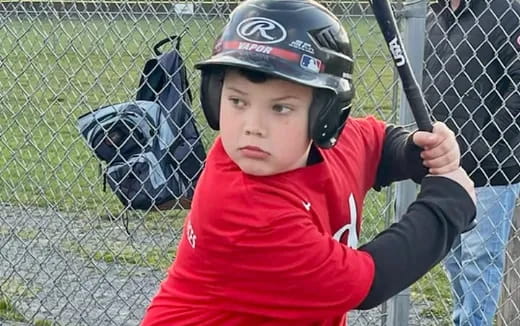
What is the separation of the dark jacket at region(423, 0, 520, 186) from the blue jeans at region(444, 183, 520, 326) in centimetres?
9

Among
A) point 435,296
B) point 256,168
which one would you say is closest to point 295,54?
point 256,168

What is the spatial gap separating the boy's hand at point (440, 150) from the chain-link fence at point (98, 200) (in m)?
1.76

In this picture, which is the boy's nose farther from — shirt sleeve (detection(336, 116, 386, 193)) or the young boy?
shirt sleeve (detection(336, 116, 386, 193))

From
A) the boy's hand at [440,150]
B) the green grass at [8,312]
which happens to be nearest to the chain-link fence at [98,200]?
the green grass at [8,312]

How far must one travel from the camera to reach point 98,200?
244 inches

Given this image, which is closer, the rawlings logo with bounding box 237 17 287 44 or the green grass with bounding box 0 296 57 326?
the rawlings logo with bounding box 237 17 287 44

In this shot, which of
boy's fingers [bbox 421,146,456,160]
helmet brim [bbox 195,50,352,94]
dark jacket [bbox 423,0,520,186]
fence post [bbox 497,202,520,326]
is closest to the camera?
helmet brim [bbox 195,50,352,94]

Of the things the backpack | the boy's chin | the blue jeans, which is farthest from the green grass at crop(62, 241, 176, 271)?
the boy's chin

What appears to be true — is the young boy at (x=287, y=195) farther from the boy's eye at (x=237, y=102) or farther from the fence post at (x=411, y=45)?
the fence post at (x=411, y=45)

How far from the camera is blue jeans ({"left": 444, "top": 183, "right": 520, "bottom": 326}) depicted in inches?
185

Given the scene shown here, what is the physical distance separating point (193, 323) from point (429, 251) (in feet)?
1.88

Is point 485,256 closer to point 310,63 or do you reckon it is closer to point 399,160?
point 399,160

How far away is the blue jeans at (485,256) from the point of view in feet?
15.4

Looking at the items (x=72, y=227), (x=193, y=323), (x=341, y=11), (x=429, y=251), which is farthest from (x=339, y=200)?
(x=72, y=227)
